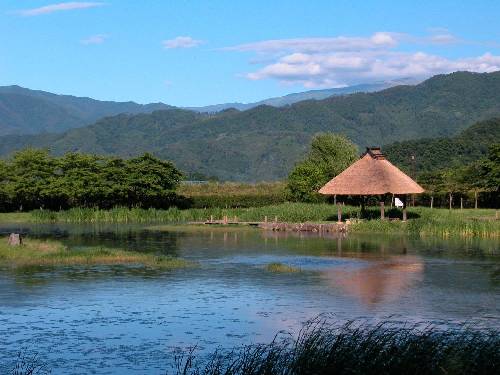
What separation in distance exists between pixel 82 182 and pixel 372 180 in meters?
23.7

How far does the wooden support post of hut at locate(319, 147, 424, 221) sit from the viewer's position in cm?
A: 5326

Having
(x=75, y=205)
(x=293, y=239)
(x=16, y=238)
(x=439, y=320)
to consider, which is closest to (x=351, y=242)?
(x=293, y=239)

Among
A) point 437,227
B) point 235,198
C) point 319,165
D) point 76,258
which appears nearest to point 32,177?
point 235,198

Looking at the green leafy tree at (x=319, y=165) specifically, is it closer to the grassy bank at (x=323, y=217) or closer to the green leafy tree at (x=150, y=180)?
the grassy bank at (x=323, y=217)

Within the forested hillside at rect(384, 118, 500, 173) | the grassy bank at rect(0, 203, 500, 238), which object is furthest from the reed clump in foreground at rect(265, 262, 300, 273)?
the forested hillside at rect(384, 118, 500, 173)

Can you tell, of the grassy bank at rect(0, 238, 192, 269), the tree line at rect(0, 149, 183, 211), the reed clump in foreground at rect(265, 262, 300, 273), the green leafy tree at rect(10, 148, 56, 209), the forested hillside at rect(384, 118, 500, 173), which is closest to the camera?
the reed clump in foreground at rect(265, 262, 300, 273)

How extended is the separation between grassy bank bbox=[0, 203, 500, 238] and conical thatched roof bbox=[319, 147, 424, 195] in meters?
1.93

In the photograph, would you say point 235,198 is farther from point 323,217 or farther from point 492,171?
point 492,171

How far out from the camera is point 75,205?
228ft

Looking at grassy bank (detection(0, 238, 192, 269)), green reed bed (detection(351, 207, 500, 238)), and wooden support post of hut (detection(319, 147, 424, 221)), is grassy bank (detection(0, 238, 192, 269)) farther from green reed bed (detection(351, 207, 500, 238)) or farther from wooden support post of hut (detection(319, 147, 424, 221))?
wooden support post of hut (detection(319, 147, 424, 221))

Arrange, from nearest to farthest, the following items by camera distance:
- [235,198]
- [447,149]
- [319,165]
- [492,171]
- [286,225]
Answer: [286,225], [492,171], [319,165], [235,198], [447,149]

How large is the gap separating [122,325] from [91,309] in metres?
2.42

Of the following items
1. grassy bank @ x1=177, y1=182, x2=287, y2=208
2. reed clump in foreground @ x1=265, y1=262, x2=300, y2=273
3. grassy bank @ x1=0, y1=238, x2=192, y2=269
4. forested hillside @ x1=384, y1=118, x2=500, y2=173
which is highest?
forested hillside @ x1=384, y1=118, x2=500, y2=173

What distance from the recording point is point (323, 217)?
58375mm
